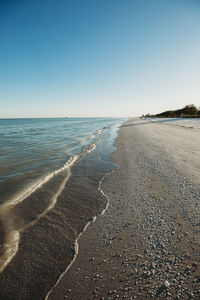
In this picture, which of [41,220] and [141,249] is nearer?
[141,249]

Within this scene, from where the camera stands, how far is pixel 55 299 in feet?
6.52

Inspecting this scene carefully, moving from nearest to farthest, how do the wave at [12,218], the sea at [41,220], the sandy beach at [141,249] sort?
the sandy beach at [141,249]
the sea at [41,220]
the wave at [12,218]

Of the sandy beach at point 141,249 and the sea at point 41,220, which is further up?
the sandy beach at point 141,249

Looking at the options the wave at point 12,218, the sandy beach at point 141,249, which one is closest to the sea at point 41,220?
the wave at point 12,218

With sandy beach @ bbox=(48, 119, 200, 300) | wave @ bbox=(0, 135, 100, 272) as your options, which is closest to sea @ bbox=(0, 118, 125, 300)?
wave @ bbox=(0, 135, 100, 272)

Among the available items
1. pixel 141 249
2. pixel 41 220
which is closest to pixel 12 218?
pixel 41 220

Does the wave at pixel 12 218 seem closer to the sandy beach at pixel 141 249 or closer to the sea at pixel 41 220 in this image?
the sea at pixel 41 220

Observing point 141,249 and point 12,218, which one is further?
point 12,218

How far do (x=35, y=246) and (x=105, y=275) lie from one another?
1.72m

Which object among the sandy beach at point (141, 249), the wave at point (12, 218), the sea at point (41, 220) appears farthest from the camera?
the wave at point (12, 218)

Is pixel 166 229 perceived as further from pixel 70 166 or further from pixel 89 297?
pixel 70 166

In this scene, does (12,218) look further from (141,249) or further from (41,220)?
(141,249)

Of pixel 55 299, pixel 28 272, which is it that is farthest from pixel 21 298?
pixel 55 299

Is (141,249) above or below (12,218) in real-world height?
above
